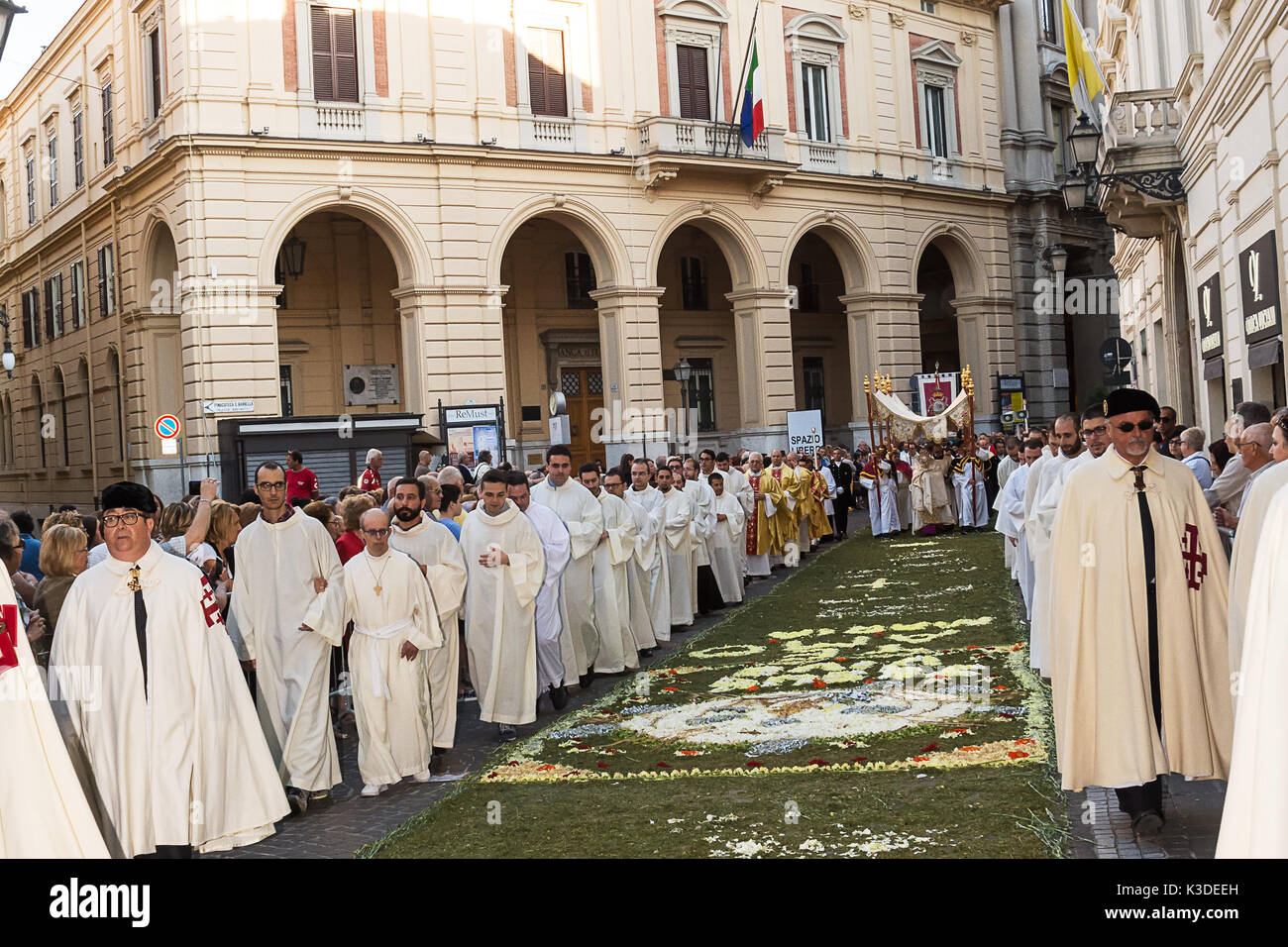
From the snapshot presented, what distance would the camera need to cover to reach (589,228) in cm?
3034

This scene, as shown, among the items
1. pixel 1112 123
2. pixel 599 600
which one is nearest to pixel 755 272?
pixel 1112 123

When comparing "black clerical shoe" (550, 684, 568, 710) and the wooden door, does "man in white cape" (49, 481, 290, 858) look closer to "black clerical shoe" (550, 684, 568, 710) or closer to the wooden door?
"black clerical shoe" (550, 684, 568, 710)

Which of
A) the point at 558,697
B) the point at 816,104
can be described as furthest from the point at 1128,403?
the point at 816,104

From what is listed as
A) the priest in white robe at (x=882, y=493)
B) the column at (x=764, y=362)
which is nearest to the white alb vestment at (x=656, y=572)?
the priest in white robe at (x=882, y=493)

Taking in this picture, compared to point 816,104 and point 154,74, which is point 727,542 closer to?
point 154,74

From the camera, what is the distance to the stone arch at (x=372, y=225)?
26156mm

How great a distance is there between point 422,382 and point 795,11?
14635 mm

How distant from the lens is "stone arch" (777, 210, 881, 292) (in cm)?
3462

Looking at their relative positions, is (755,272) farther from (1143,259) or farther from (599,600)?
(599,600)

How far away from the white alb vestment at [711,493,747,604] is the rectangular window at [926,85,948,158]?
23.4 metres

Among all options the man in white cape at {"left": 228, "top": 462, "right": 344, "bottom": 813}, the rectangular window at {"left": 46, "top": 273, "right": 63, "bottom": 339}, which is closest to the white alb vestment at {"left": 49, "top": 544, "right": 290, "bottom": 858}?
the man in white cape at {"left": 228, "top": 462, "right": 344, "bottom": 813}

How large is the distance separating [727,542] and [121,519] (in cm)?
1193

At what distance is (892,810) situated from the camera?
692 cm

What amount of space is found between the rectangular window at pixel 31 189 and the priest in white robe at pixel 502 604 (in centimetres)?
3254
